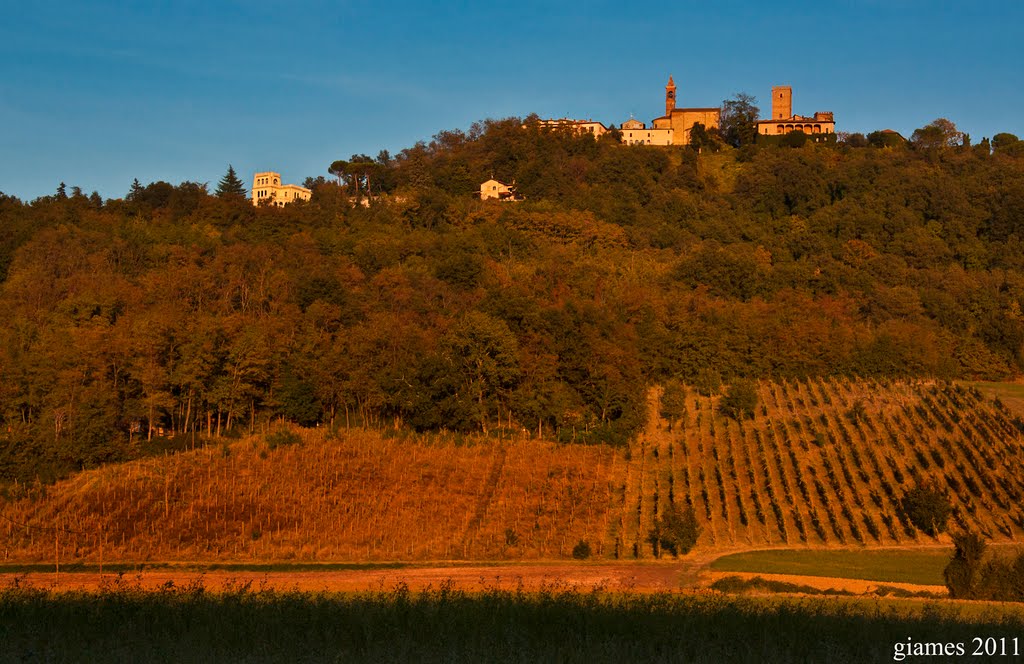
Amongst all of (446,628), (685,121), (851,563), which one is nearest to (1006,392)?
(851,563)

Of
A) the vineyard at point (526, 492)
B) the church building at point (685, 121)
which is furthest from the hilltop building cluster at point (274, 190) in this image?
the vineyard at point (526, 492)

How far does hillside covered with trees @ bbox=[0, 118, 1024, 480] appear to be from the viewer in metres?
38.8

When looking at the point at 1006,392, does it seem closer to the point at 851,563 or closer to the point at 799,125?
the point at 851,563

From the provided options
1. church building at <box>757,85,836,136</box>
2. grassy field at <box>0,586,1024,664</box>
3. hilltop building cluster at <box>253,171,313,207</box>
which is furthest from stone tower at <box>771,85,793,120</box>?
grassy field at <box>0,586,1024,664</box>

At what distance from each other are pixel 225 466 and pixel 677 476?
1643 centimetres

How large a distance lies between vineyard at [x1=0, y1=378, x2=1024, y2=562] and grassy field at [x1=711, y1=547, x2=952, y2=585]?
2.96 feet

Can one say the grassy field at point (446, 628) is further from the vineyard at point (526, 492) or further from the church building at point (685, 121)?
the church building at point (685, 121)

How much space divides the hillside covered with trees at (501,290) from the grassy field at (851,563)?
12256mm

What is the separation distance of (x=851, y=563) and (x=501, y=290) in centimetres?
2529

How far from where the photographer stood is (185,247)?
61.3m

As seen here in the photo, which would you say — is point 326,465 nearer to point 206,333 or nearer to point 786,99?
point 206,333

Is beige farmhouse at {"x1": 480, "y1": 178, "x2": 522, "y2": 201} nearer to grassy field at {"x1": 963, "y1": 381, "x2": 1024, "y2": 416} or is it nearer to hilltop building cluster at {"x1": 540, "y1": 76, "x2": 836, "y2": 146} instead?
hilltop building cluster at {"x1": 540, "y1": 76, "x2": 836, "y2": 146}

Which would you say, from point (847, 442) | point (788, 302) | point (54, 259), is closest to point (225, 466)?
point (847, 442)

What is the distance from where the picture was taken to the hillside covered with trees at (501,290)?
38844 millimetres
